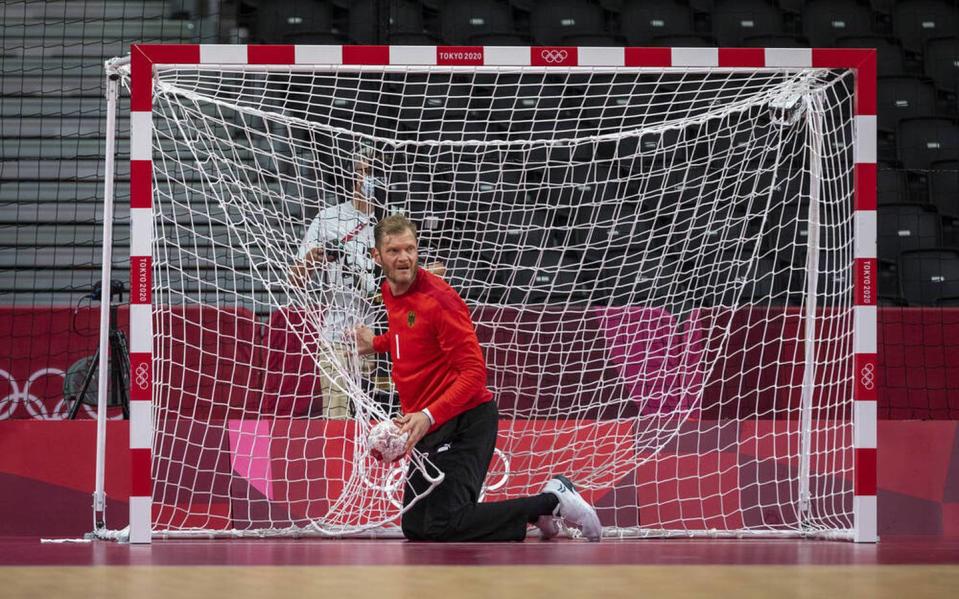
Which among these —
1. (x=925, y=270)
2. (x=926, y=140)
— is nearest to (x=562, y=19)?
(x=926, y=140)

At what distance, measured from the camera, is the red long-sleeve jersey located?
514 centimetres

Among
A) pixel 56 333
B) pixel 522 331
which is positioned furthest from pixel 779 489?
pixel 56 333

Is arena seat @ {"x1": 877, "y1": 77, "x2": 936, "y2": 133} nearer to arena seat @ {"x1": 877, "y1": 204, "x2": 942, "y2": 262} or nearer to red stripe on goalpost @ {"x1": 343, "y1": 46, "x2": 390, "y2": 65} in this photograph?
arena seat @ {"x1": 877, "y1": 204, "x2": 942, "y2": 262}

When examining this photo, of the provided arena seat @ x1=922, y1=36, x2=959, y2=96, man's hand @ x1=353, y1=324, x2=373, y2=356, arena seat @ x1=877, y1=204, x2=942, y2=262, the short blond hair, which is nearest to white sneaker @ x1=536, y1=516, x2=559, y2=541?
man's hand @ x1=353, y1=324, x2=373, y2=356

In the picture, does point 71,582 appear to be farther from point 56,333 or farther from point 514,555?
point 56,333

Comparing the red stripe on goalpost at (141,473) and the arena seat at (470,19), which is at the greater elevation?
the arena seat at (470,19)

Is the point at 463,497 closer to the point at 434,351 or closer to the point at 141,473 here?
the point at 434,351

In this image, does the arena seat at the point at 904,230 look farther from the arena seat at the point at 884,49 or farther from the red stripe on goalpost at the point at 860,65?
the red stripe on goalpost at the point at 860,65

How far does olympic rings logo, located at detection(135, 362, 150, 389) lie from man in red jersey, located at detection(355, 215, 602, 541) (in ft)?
3.63

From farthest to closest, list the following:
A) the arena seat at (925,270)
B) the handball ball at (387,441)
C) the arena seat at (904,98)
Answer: the arena seat at (904,98), the arena seat at (925,270), the handball ball at (387,441)

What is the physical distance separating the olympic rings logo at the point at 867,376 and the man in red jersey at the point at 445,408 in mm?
1422

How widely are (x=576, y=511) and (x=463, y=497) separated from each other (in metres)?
0.55

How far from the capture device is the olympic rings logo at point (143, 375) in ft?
16.4

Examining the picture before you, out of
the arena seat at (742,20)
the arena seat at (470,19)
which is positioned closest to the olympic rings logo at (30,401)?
the arena seat at (470,19)
